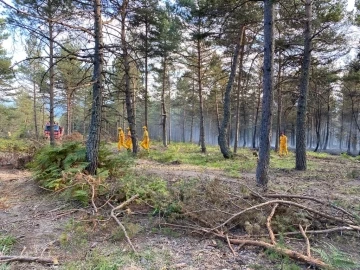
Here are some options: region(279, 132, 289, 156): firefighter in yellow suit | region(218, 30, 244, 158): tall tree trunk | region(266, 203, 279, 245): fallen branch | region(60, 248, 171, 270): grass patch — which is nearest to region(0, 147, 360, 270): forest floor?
region(60, 248, 171, 270): grass patch

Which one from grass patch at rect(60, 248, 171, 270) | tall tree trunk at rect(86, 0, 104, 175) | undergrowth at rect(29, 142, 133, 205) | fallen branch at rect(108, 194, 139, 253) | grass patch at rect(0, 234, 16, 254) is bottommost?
grass patch at rect(60, 248, 171, 270)

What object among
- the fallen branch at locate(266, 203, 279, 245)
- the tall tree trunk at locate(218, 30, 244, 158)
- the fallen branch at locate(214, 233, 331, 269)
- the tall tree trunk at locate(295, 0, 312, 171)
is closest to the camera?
the fallen branch at locate(214, 233, 331, 269)

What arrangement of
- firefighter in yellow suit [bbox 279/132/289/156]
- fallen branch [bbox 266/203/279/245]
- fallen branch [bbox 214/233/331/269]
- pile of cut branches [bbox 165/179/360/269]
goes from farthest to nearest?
firefighter in yellow suit [bbox 279/132/289/156], pile of cut branches [bbox 165/179/360/269], fallen branch [bbox 266/203/279/245], fallen branch [bbox 214/233/331/269]

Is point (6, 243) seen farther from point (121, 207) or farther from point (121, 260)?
point (121, 207)

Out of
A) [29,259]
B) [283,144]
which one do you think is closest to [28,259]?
[29,259]

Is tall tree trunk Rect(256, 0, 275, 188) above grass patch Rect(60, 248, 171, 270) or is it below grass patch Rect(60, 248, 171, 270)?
above

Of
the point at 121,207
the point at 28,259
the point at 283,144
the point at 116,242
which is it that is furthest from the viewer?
the point at 283,144

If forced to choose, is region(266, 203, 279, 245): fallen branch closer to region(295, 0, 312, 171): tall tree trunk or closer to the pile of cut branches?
the pile of cut branches

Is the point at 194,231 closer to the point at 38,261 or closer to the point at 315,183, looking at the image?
the point at 38,261

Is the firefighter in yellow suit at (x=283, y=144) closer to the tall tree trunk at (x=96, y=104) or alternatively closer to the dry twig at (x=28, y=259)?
the tall tree trunk at (x=96, y=104)

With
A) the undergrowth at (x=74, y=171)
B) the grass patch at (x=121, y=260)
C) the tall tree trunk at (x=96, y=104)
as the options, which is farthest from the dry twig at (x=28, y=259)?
the tall tree trunk at (x=96, y=104)

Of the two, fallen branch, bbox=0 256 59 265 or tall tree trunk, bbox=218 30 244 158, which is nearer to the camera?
fallen branch, bbox=0 256 59 265

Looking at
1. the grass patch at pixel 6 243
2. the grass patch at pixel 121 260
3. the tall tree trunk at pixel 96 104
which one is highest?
the tall tree trunk at pixel 96 104

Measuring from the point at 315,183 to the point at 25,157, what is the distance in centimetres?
1003
